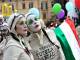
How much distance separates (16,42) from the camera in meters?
4.46

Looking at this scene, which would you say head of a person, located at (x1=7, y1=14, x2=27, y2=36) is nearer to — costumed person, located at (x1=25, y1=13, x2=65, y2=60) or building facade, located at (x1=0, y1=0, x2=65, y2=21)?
costumed person, located at (x1=25, y1=13, x2=65, y2=60)

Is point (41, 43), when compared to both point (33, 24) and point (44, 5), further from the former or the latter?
point (44, 5)

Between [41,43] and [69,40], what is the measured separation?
889mm

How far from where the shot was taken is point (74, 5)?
6.34 metres

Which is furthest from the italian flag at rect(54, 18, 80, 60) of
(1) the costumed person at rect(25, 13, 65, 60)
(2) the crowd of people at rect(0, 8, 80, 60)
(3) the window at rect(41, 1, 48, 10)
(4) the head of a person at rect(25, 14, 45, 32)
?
(3) the window at rect(41, 1, 48, 10)

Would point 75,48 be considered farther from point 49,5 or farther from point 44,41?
point 49,5

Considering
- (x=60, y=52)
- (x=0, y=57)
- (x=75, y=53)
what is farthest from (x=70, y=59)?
(x=0, y=57)

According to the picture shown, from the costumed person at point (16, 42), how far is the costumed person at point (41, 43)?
15.2 inches

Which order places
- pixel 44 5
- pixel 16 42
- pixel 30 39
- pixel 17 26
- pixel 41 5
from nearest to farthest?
pixel 16 42, pixel 17 26, pixel 30 39, pixel 44 5, pixel 41 5

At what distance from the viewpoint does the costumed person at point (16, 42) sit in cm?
432

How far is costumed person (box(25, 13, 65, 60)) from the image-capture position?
5.11 m

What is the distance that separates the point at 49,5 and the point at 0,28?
12899 mm

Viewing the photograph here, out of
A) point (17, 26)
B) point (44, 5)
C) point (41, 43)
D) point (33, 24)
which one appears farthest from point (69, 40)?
point (44, 5)

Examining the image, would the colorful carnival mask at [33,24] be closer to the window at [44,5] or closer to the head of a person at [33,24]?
the head of a person at [33,24]
